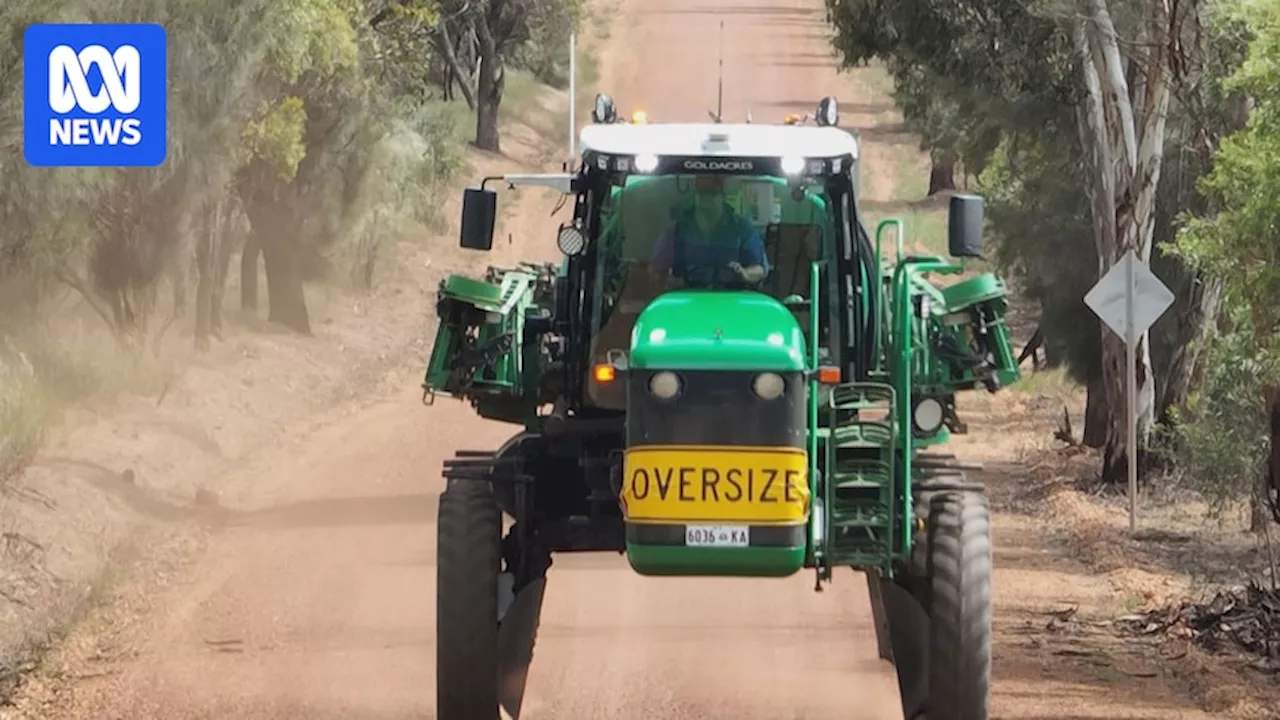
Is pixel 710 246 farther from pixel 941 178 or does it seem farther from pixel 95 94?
pixel 941 178

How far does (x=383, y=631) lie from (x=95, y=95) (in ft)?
24.0

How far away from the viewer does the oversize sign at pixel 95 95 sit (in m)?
15.9

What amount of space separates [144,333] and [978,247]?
15005 millimetres

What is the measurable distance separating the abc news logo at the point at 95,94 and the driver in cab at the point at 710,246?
305 inches

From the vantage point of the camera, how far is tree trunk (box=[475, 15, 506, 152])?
45.7 m

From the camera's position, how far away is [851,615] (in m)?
14.4

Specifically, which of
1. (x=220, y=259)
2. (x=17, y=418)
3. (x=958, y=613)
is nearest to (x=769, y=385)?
(x=958, y=613)

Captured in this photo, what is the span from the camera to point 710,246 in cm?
970

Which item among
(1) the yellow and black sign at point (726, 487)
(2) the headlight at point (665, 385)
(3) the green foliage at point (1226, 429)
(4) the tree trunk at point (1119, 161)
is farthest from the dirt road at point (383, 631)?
(4) the tree trunk at point (1119, 161)

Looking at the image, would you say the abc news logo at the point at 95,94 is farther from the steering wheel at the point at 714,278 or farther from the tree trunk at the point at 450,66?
the tree trunk at the point at 450,66

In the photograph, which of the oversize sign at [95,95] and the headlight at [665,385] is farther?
the oversize sign at [95,95]

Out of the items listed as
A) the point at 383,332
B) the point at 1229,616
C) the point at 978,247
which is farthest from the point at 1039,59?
the point at 978,247

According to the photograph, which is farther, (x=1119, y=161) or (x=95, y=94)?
(x=1119, y=161)

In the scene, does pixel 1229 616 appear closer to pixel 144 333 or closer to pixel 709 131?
pixel 709 131
